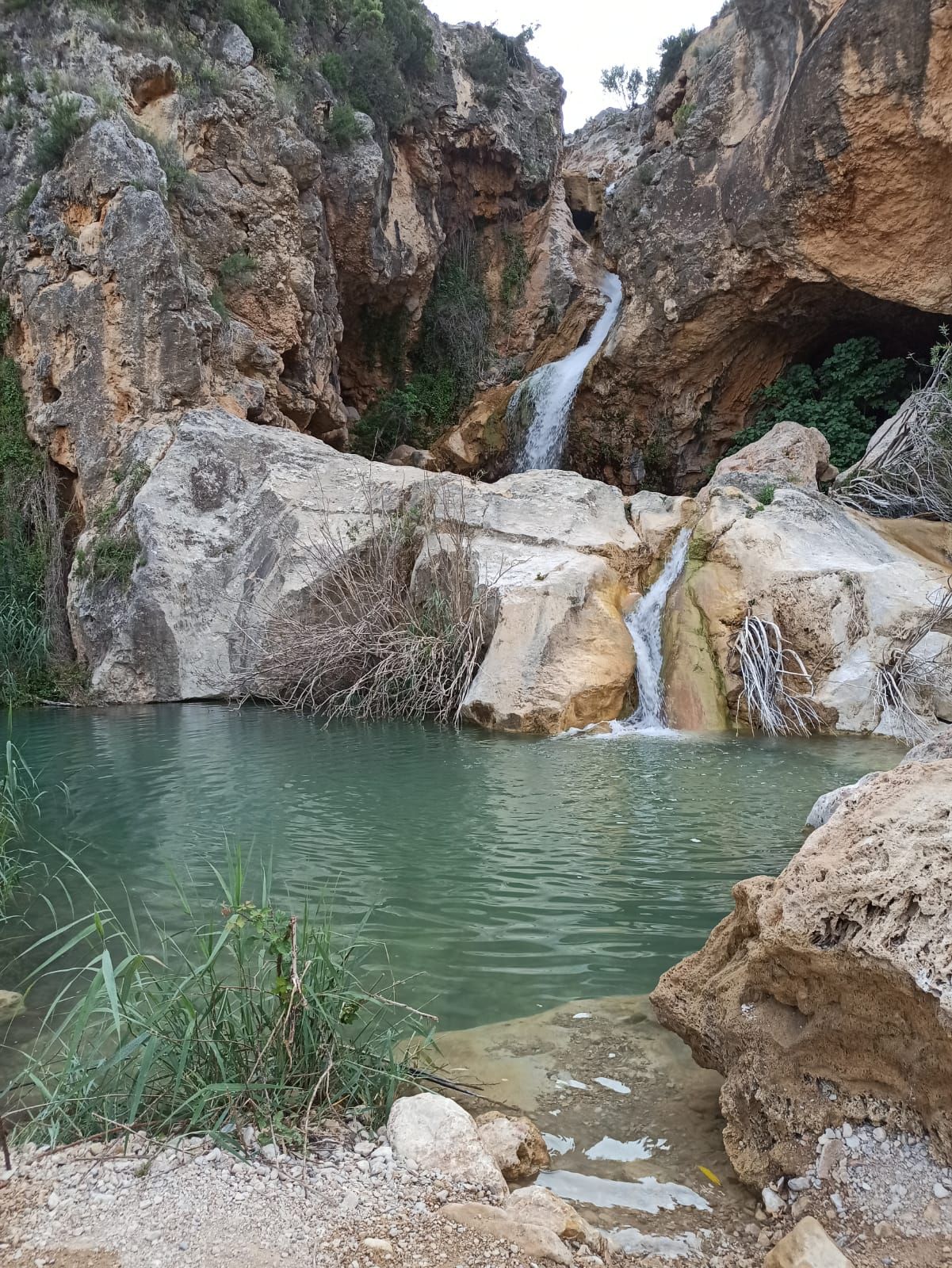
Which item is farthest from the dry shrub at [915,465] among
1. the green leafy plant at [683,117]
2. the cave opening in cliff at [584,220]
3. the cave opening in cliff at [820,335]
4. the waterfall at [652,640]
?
the cave opening in cliff at [584,220]

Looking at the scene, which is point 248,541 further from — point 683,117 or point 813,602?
point 683,117

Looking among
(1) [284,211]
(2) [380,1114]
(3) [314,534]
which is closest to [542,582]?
(3) [314,534]

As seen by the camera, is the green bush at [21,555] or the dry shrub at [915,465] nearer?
the dry shrub at [915,465]

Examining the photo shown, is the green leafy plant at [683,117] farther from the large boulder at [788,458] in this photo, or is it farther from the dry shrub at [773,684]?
the dry shrub at [773,684]

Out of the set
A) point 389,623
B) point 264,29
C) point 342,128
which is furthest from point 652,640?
point 264,29

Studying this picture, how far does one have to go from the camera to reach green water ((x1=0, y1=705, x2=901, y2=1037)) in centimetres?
338

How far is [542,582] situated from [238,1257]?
7.65 metres

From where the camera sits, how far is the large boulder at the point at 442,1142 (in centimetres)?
183

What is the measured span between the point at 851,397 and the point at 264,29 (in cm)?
1076

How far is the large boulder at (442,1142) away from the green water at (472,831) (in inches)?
34.4

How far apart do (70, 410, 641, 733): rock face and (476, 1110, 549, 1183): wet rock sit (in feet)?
22.8

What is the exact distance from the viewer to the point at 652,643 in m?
9.29

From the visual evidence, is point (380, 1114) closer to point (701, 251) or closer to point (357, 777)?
point (357, 777)

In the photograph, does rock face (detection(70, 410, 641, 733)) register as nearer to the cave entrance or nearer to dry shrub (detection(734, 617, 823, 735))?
Result: dry shrub (detection(734, 617, 823, 735))
